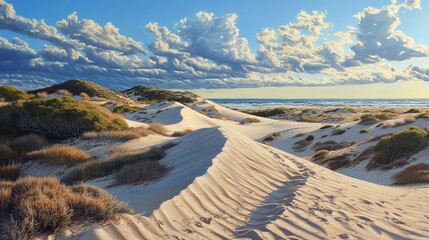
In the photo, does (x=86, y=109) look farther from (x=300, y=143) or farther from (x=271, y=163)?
(x=300, y=143)

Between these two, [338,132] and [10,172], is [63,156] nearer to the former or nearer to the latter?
[10,172]

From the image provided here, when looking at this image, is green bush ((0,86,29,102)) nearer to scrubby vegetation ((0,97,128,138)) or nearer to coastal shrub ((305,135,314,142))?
scrubby vegetation ((0,97,128,138))

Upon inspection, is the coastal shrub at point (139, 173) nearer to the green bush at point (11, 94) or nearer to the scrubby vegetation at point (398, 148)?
the scrubby vegetation at point (398, 148)

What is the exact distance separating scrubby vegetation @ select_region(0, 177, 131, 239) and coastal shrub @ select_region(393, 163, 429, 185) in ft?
30.6

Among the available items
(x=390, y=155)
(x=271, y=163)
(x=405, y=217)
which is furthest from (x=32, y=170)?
(x=390, y=155)

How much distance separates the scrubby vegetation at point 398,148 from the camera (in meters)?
13.8

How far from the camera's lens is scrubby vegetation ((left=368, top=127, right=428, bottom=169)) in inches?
544

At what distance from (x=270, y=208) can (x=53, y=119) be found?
12.2 m

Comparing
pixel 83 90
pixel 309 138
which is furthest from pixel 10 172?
pixel 83 90

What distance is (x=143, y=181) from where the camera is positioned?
25.5 feet

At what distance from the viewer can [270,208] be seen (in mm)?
5988

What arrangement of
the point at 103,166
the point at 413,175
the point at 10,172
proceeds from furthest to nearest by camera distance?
the point at 413,175 → the point at 10,172 → the point at 103,166

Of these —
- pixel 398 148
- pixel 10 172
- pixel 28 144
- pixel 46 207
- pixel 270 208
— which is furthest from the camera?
pixel 398 148

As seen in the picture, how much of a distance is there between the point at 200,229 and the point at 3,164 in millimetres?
8166
